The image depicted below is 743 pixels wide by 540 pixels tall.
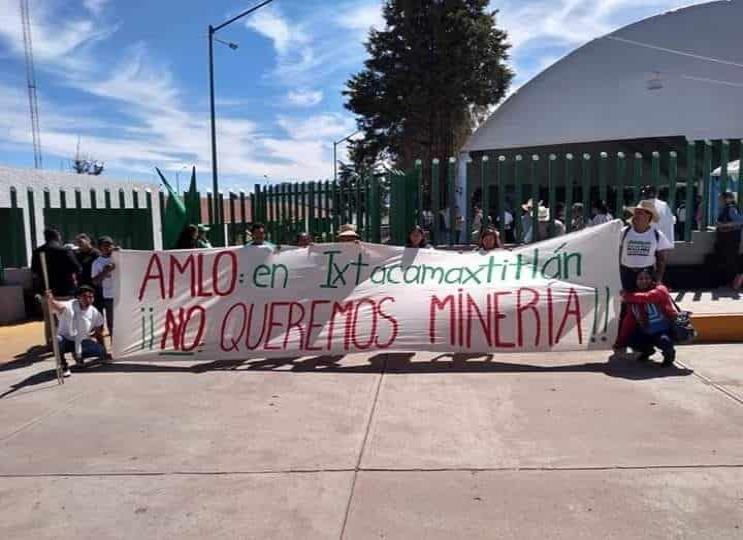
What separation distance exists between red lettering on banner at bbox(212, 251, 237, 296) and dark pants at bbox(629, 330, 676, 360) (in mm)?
4272

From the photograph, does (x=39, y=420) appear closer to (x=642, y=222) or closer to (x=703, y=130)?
(x=642, y=222)

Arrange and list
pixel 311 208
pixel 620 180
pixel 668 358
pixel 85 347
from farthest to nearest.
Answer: pixel 311 208
pixel 620 180
pixel 85 347
pixel 668 358

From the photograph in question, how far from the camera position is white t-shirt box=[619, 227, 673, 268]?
22.0ft

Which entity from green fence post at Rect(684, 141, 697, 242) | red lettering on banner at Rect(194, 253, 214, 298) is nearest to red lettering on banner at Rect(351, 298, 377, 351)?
red lettering on banner at Rect(194, 253, 214, 298)

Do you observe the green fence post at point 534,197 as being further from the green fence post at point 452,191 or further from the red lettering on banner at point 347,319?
the red lettering on banner at point 347,319

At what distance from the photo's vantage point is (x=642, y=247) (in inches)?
264

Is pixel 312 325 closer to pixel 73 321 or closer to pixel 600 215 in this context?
pixel 73 321

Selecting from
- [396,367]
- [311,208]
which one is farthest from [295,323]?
[311,208]

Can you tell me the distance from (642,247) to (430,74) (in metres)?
24.3

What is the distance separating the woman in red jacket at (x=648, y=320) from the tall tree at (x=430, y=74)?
22.7 meters

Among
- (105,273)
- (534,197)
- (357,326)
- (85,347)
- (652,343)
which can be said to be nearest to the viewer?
(652,343)

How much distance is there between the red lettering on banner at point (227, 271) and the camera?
709 centimetres

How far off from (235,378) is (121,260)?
2136 mm

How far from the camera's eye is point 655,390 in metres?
5.46
